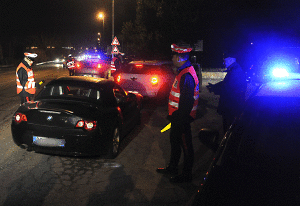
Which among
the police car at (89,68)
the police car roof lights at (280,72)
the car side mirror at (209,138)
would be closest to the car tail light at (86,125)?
the car side mirror at (209,138)

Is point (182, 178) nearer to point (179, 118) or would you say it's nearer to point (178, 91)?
point (179, 118)

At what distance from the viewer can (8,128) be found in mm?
7500

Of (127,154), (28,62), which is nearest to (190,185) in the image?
(127,154)

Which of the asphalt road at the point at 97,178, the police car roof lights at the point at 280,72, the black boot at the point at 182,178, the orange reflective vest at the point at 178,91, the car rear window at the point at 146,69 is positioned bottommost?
the asphalt road at the point at 97,178

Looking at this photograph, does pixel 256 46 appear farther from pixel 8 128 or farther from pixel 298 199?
pixel 298 199

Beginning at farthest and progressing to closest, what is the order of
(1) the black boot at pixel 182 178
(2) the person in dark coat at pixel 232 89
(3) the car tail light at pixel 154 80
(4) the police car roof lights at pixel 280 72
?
(3) the car tail light at pixel 154 80, (4) the police car roof lights at pixel 280 72, (2) the person in dark coat at pixel 232 89, (1) the black boot at pixel 182 178

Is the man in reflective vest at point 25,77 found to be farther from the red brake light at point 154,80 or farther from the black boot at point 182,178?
the black boot at point 182,178

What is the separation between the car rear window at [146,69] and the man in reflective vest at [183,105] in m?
6.28

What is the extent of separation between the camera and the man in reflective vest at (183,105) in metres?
4.30

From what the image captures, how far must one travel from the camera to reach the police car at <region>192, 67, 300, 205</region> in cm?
223

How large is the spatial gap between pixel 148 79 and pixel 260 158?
27.0ft

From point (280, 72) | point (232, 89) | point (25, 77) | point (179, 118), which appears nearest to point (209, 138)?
point (179, 118)

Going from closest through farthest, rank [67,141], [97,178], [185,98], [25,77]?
[185,98] → [97,178] → [67,141] → [25,77]

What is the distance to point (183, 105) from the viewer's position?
14.1ft
